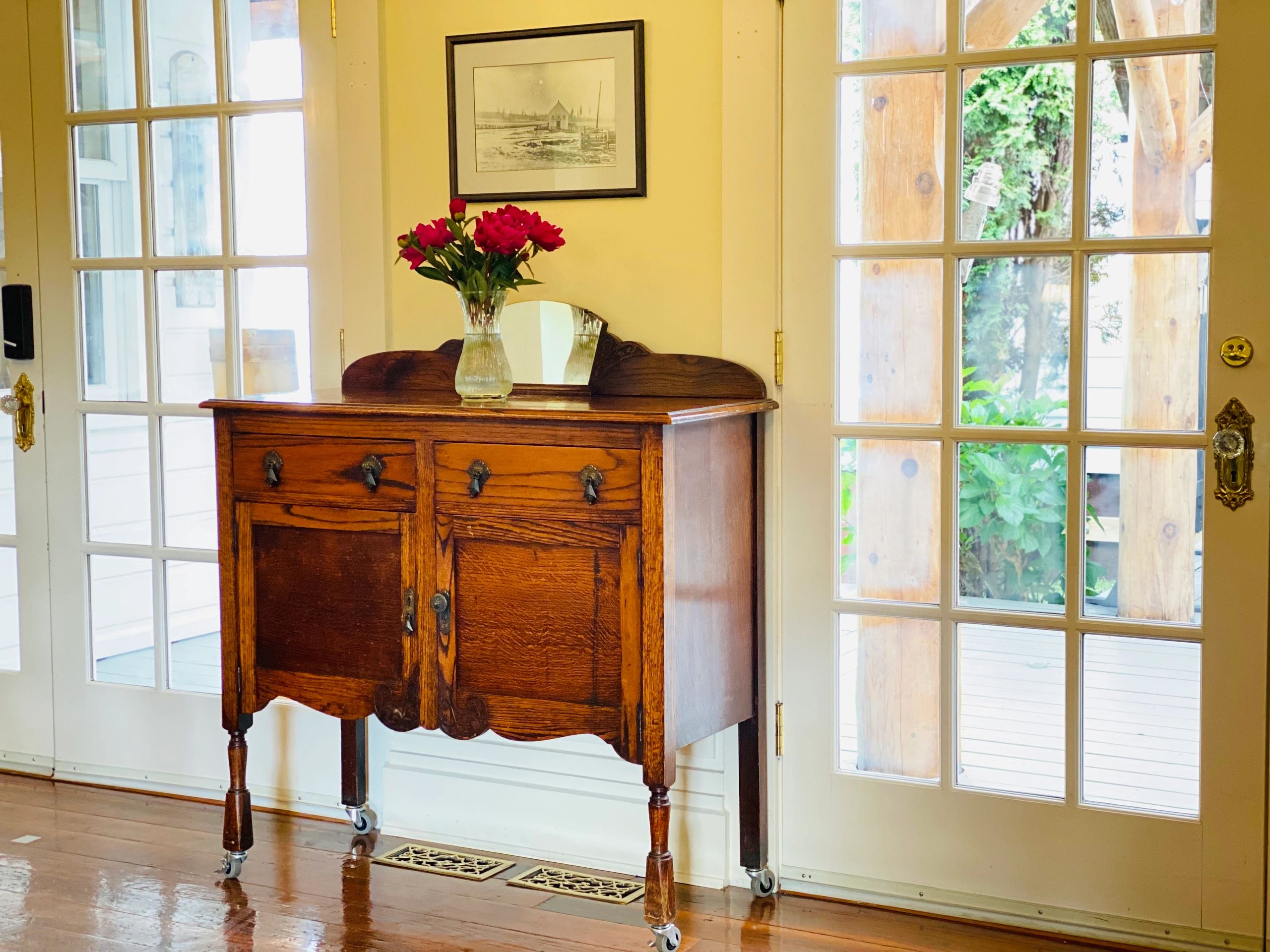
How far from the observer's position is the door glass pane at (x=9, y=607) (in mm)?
3504

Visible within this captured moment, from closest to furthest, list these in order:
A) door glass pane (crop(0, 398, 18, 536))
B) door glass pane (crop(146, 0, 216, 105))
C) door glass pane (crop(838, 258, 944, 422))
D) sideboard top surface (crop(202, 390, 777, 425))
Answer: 1. sideboard top surface (crop(202, 390, 777, 425))
2. door glass pane (crop(838, 258, 944, 422))
3. door glass pane (crop(146, 0, 216, 105))
4. door glass pane (crop(0, 398, 18, 536))

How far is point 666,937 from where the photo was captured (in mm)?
2322

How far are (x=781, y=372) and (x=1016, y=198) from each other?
1.79 ft

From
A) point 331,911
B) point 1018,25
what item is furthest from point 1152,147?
point 331,911

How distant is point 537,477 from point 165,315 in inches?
54.6

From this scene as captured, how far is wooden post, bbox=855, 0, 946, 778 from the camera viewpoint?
2527 mm

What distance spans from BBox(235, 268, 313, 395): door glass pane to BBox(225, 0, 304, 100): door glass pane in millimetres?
411

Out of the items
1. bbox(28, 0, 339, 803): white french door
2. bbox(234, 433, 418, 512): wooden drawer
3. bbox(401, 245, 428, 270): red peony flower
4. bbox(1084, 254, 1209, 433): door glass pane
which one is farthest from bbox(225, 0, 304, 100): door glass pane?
bbox(1084, 254, 1209, 433): door glass pane

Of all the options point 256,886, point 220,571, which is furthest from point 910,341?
point 256,886

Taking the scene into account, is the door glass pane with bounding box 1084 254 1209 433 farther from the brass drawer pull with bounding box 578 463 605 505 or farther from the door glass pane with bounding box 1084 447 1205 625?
the brass drawer pull with bounding box 578 463 605 505

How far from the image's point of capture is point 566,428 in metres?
2.28

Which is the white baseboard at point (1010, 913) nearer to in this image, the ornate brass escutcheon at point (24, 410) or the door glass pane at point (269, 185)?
the door glass pane at point (269, 185)

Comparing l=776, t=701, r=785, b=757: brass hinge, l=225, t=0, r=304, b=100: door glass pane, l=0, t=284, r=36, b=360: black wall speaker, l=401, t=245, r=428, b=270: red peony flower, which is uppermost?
l=225, t=0, r=304, b=100: door glass pane

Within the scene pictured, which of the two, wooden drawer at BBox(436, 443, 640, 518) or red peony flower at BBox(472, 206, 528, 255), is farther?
red peony flower at BBox(472, 206, 528, 255)
